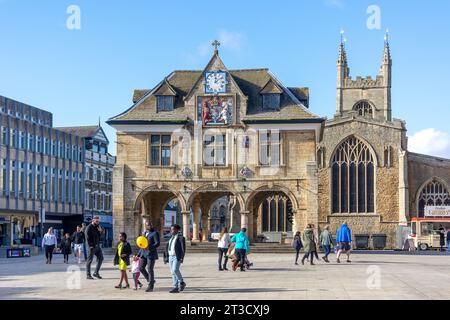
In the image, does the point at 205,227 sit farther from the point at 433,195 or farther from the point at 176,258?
the point at 176,258

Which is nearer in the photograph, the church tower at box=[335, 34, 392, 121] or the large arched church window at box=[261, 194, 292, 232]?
the large arched church window at box=[261, 194, 292, 232]

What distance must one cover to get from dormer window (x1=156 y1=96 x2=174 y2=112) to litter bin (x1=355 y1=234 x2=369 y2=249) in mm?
24692

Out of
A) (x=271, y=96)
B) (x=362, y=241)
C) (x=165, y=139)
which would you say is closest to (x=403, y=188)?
(x=362, y=241)

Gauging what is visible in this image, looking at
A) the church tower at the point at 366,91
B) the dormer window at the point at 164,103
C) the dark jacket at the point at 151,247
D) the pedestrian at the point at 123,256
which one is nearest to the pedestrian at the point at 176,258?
the dark jacket at the point at 151,247

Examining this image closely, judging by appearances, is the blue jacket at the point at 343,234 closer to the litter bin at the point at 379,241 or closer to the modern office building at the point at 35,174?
the litter bin at the point at 379,241

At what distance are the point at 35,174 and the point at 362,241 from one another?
27261 millimetres

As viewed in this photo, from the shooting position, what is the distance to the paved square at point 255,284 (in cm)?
1902

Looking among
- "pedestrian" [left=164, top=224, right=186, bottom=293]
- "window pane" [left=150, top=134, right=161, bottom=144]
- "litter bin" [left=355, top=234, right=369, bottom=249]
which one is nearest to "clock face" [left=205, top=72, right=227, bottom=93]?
"window pane" [left=150, top=134, right=161, bottom=144]

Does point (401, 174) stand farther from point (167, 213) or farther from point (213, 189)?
point (167, 213)

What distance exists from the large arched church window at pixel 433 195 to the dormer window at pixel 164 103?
31254mm

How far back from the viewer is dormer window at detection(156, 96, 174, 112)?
164ft

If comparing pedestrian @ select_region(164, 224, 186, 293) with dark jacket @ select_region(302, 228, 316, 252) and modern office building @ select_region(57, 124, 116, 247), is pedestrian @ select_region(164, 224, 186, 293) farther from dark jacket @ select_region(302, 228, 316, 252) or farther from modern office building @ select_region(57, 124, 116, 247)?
modern office building @ select_region(57, 124, 116, 247)

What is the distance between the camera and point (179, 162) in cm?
4906
